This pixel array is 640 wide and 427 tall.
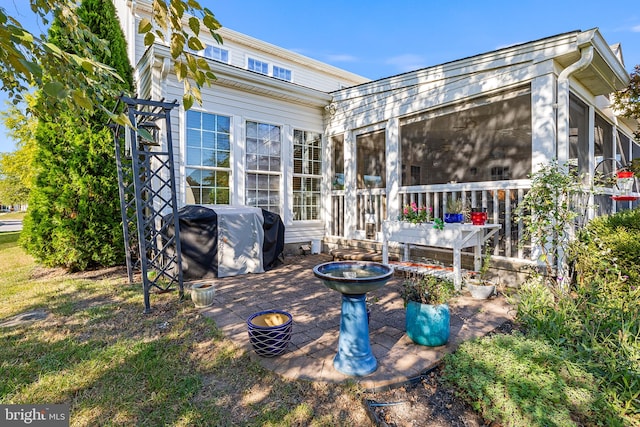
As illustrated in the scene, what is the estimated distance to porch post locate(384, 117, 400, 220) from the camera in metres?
5.81

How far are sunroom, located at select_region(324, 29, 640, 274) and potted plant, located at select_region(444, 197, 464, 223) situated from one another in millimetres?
135

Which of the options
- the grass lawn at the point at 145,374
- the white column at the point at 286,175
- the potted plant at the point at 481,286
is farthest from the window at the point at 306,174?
the potted plant at the point at 481,286

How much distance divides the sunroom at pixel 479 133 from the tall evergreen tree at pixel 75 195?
4613 mm

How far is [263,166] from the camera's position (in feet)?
22.2

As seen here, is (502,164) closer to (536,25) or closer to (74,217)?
(536,25)

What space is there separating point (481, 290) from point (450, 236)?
31.2 inches

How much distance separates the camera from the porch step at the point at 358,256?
18.8 feet

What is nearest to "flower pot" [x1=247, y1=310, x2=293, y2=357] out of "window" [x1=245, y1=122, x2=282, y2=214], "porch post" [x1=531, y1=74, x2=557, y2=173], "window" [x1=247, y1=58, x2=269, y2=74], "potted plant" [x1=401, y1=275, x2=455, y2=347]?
"potted plant" [x1=401, y1=275, x2=455, y2=347]

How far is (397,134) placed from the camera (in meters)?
5.81

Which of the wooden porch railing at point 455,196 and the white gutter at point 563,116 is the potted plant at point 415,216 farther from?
the white gutter at point 563,116

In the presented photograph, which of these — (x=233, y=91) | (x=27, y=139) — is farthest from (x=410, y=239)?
(x=27, y=139)

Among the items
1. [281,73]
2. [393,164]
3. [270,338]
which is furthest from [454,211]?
[281,73]

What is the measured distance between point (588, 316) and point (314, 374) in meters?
2.40

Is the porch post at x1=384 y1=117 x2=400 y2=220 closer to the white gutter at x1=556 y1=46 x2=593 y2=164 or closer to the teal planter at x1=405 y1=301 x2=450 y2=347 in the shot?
the white gutter at x1=556 y1=46 x2=593 y2=164
